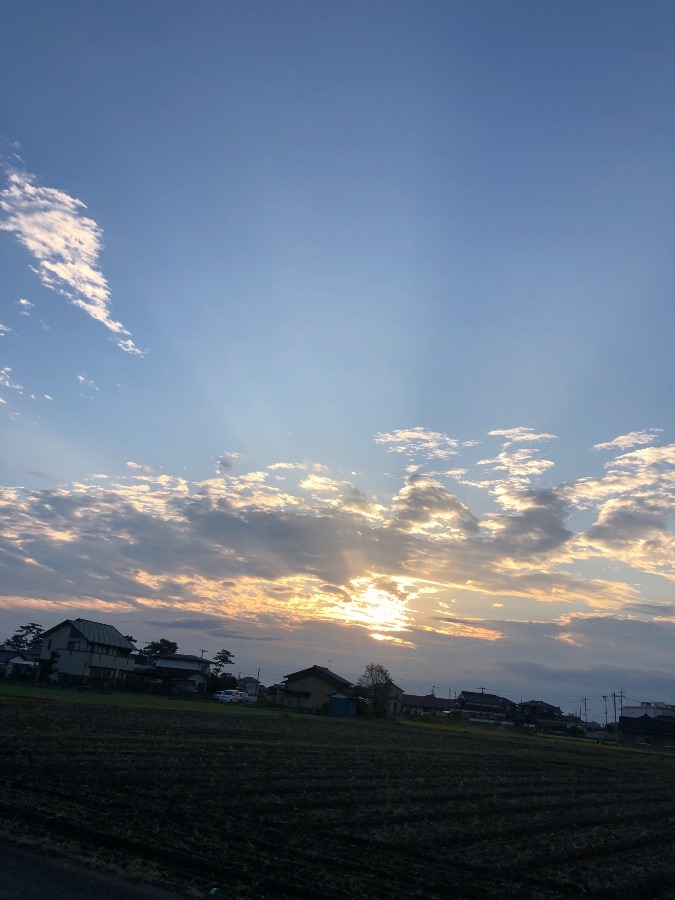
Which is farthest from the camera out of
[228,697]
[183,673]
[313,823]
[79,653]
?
[183,673]

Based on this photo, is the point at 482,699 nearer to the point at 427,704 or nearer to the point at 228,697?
the point at 427,704

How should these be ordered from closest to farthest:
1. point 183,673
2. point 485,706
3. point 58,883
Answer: point 58,883, point 183,673, point 485,706

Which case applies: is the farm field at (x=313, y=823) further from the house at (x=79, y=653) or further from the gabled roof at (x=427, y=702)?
the gabled roof at (x=427, y=702)

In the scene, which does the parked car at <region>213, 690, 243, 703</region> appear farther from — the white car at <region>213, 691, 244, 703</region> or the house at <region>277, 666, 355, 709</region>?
the house at <region>277, 666, 355, 709</region>

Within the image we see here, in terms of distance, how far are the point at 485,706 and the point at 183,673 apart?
250 feet

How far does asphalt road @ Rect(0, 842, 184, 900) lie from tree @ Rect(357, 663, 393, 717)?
83729 mm

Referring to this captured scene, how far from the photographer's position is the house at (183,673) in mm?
88688

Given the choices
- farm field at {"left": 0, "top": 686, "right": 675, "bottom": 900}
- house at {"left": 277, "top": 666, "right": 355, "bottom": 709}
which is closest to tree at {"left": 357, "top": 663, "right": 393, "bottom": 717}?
house at {"left": 277, "top": 666, "right": 355, "bottom": 709}

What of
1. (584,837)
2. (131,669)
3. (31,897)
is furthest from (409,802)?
(131,669)

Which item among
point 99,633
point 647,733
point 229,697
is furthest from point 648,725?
point 99,633

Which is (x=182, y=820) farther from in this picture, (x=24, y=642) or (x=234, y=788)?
(x=24, y=642)

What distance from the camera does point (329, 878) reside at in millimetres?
9258

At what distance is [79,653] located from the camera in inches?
3137

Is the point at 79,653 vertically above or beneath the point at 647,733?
above
